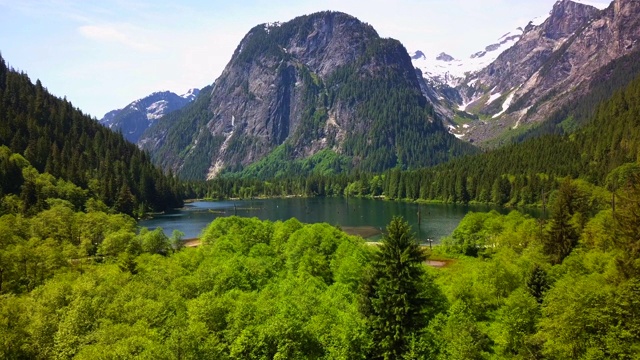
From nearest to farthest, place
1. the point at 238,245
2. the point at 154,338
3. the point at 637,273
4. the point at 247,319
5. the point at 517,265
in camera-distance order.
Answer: the point at 154,338
the point at 247,319
the point at 637,273
the point at 517,265
the point at 238,245

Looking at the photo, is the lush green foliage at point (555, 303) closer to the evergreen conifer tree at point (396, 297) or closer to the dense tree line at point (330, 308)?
the dense tree line at point (330, 308)

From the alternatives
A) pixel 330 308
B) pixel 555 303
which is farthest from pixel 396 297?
pixel 555 303

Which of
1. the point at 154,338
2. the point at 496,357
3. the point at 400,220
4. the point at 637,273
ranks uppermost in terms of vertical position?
the point at 400,220

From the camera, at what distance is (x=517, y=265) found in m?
67.5

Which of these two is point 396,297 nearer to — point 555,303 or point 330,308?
point 330,308

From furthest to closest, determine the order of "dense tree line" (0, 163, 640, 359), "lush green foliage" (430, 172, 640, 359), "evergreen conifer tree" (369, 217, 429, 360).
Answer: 1. "evergreen conifer tree" (369, 217, 429, 360)
2. "lush green foliage" (430, 172, 640, 359)
3. "dense tree line" (0, 163, 640, 359)

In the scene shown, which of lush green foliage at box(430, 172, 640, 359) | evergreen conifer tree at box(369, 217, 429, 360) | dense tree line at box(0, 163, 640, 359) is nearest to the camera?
dense tree line at box(0, 163, 640, 359)

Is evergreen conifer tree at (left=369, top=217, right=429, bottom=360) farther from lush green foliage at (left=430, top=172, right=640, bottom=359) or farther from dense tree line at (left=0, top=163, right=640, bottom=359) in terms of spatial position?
lush green foliage at (left=430, top=172, right=640, bottom=359)

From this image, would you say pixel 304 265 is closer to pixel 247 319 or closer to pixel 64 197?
pixel 247 319

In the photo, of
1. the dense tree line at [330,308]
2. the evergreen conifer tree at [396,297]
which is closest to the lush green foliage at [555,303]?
the dense tree line at [330,308]

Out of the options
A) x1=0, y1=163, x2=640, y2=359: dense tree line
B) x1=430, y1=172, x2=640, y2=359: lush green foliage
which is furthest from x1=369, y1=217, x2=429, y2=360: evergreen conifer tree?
x1=430, y1=172, x2=640, y2=359: lush green foliage

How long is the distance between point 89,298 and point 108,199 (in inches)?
5935

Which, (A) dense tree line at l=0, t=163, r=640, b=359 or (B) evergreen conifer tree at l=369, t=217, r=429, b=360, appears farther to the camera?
(B) evergreen conifer tree at l=369, t=217, r=429, b=360

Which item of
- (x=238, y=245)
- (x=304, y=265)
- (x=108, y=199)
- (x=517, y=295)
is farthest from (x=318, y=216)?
(x=517, y=295)
